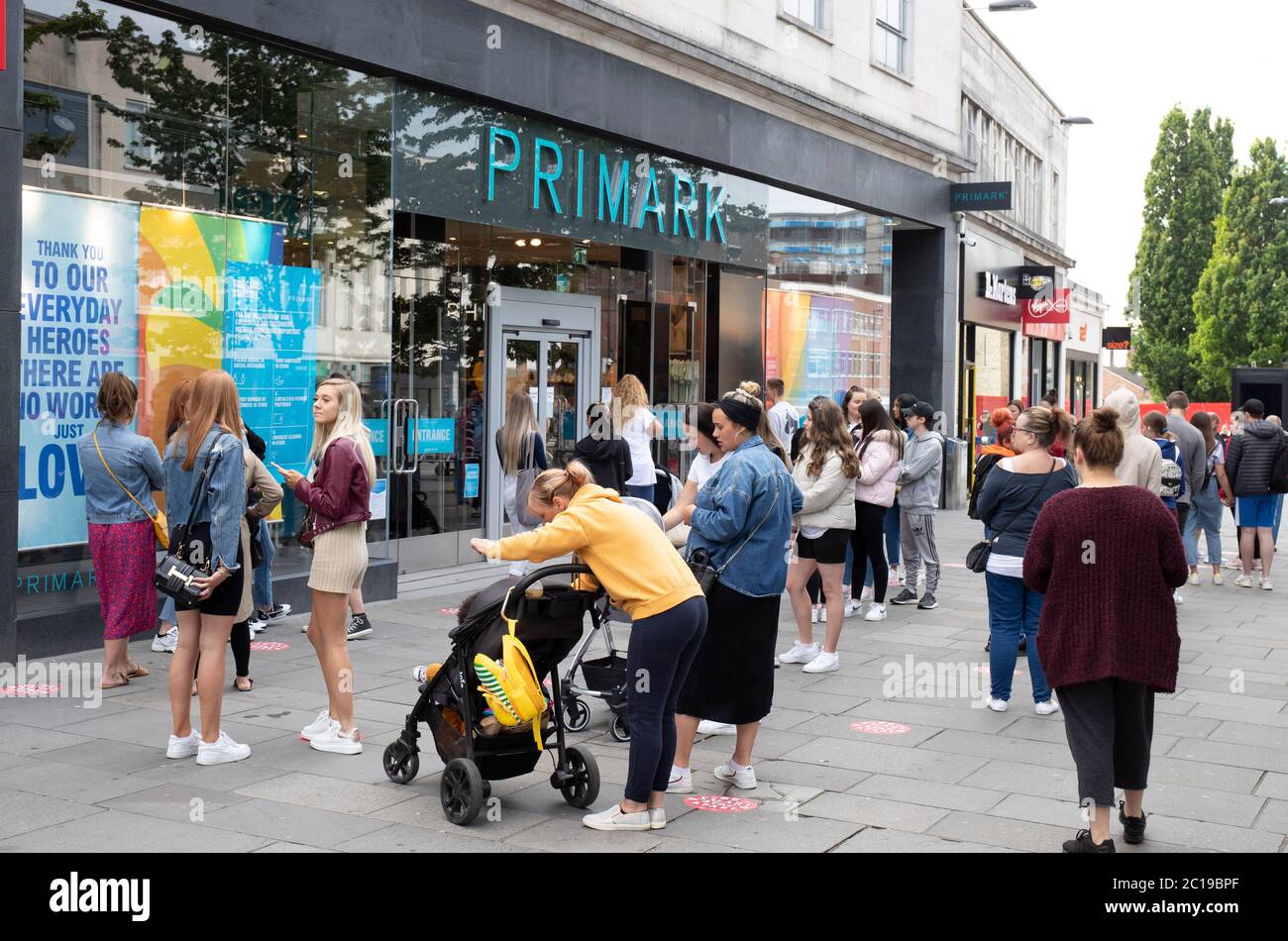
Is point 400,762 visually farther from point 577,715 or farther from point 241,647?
point 241,647

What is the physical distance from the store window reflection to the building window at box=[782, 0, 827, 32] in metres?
7.66

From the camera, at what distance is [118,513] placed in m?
8.14

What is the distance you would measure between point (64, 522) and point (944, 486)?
17076mm

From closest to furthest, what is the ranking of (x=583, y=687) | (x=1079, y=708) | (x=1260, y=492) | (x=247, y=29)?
1. (x=1079, y=708)
2. (x=583, y=687)
3. (x=247, y=29)
4. (x=1260, y=492)

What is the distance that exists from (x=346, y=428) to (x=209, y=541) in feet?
2.97

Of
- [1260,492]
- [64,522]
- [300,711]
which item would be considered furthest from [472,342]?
[1260,492]

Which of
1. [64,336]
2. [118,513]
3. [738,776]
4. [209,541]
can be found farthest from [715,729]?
[64,336]

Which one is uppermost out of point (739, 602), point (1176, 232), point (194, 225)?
point (1176, 232)

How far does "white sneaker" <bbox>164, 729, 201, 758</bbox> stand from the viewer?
6.50 meters

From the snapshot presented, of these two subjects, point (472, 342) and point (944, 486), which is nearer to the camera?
point (472, 342)

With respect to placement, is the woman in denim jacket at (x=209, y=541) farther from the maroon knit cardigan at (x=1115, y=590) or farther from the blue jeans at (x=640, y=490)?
the blue jeans at (x=640, y=490)

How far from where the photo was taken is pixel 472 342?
14273mm

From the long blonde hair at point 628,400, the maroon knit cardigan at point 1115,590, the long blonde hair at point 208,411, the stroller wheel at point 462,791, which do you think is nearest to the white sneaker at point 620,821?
the stroller wheel at point 462,791

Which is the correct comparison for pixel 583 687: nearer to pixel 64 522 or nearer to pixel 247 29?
pixel 64 522
